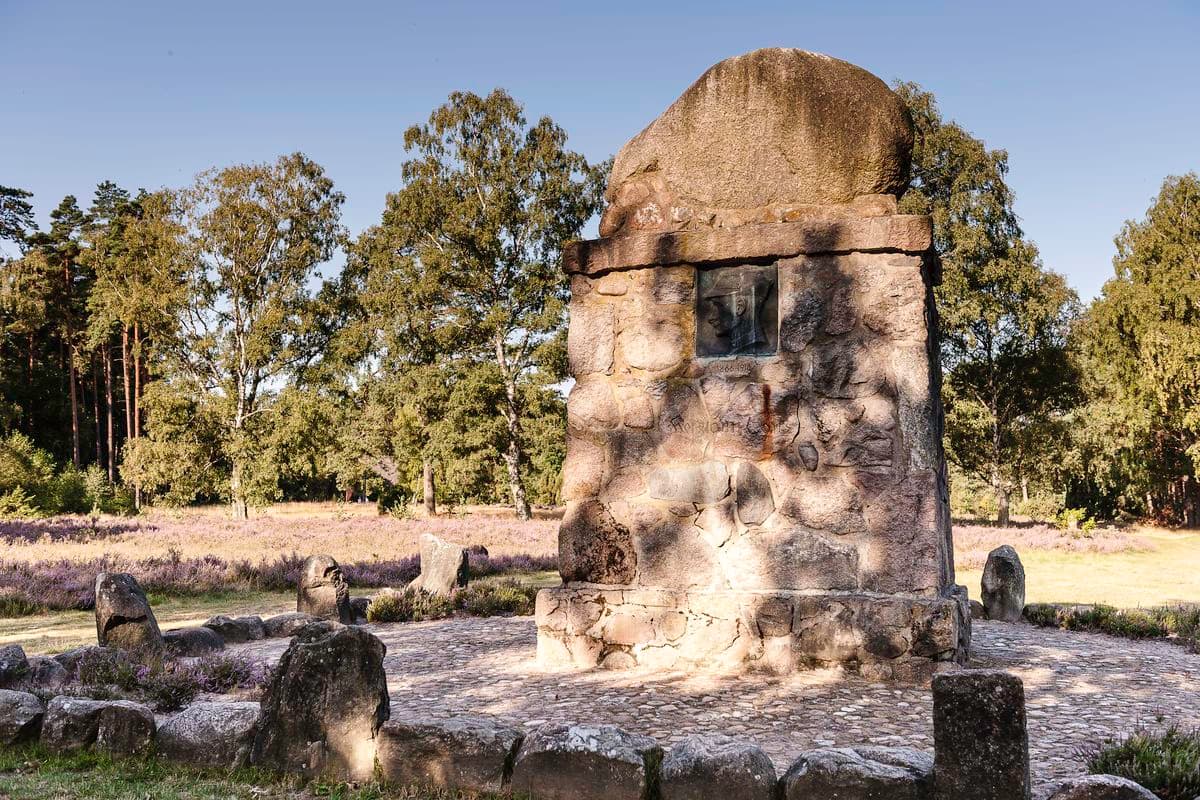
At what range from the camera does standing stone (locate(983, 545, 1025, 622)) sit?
9.96 m

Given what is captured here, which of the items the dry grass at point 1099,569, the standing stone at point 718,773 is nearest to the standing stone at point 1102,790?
the standing stone at point 718,773

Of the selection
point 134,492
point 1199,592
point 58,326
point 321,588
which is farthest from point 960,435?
point 58,326

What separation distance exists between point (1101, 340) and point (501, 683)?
37540mm

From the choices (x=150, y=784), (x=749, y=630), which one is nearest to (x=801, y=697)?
(x=749, y=630)

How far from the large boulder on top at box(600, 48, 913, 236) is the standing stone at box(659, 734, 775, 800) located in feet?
15.7

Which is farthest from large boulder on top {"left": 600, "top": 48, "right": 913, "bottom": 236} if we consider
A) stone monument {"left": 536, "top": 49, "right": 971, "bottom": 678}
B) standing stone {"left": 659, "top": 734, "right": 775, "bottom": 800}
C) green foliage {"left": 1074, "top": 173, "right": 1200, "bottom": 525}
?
green foliage {"left": 1074, "top": 173, "right": 1200, "bottom": 525}

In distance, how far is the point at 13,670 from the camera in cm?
614

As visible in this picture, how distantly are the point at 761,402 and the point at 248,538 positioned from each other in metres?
17.8

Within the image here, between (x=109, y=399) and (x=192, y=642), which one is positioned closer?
(x=192, y=642)

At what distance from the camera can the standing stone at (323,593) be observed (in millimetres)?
10055

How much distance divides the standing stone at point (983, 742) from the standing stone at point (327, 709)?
274cm

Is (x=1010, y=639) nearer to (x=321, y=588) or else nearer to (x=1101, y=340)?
(x=321, y=588)

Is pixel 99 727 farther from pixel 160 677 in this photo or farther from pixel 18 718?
pixel 160 677

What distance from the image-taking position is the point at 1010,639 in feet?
27.7
